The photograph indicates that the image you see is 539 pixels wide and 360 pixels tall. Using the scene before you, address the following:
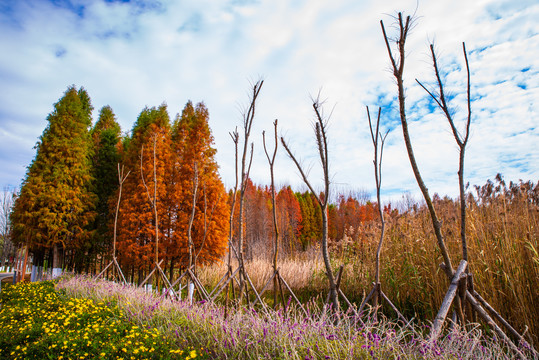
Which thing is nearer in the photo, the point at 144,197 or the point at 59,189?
the point at 144,197

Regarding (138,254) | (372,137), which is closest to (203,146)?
(138,254)

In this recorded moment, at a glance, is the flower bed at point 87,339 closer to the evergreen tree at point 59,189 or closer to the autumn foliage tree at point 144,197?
the autumn foliage tree at point 144,197

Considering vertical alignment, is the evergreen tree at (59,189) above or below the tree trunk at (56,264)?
above

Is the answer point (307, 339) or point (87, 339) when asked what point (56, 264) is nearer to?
point (87, 339)

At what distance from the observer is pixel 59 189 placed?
12.5 meters

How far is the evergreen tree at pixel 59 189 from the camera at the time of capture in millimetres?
12156

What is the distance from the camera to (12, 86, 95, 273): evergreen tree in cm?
1216

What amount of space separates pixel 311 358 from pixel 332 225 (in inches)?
1080

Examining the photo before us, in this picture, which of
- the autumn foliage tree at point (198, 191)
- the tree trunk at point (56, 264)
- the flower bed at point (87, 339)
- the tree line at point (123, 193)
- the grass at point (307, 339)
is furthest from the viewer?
the tree trunk at point (56, 264)

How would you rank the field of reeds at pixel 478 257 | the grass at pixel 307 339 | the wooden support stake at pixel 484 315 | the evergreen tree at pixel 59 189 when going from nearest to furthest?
the grass at pixel 307 339
the wooden support stake at pixel 484 315
the field of reeds at pixel 478 257
the evergreen tree at pixel 59 189

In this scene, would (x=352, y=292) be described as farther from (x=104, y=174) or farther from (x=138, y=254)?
(x=104, y=174)

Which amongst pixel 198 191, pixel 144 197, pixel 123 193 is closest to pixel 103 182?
pixel 123 193

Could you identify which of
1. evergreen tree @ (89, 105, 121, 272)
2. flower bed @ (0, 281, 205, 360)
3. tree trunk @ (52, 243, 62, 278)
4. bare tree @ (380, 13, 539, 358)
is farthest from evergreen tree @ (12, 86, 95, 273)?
bare tree @ (380, 13, 539, 358)

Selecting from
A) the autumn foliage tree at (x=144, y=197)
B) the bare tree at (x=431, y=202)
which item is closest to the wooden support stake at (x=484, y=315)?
the bare tree at (x=431, y=202)
